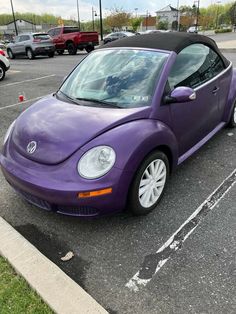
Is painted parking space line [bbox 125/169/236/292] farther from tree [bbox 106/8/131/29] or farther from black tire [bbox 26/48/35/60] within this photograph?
tree [bbox 106/8/131/29]

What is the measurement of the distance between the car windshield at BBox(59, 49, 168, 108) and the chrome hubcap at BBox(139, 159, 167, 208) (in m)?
0.61

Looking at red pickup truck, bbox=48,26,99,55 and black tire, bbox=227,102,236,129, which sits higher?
black tire, bbox=227,102,236,129

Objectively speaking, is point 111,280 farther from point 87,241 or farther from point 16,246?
point 16,246

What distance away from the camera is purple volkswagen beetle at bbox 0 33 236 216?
2656mm

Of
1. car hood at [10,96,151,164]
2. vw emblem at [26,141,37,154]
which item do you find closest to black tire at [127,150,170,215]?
car hood at [10,96,151,164]

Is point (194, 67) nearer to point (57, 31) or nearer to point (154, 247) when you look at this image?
point (154, 247)

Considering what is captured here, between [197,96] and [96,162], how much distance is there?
167cm

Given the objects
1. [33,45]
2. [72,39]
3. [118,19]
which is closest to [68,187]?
[33,45]

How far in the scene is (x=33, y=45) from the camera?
67.7 ft

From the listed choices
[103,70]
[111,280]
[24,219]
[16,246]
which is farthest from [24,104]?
[111,280]

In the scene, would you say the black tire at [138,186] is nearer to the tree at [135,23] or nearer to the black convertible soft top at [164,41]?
the black convertible soft top at [164,41]

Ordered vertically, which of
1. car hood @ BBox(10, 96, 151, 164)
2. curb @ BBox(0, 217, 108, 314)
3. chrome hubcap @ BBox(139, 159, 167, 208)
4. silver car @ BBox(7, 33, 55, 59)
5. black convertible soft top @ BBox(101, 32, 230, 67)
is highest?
black convertible soft top @ BBox(101, 32, 230, 67)

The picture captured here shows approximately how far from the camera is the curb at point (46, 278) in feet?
6.97

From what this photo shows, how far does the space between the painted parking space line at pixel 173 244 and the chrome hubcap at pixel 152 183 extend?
378 mm
